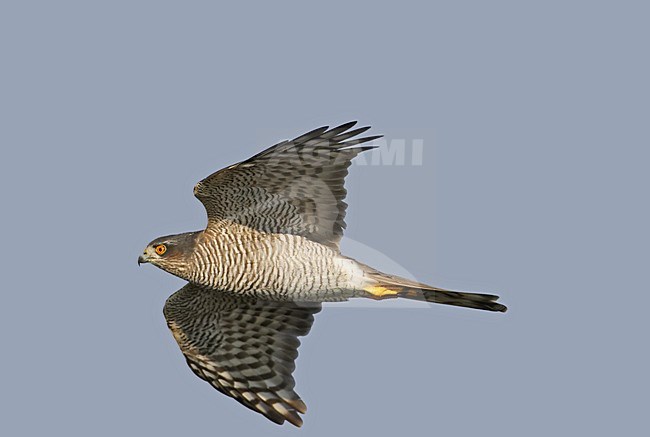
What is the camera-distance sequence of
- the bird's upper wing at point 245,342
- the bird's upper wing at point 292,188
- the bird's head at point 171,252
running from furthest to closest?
the bird's upper wing at point 245,342 < the bird's head at point 171,252 < the bird's upper wing at point 292,188

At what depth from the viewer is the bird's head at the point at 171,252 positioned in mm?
13445

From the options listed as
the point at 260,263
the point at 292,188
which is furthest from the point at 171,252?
the point at 292,188

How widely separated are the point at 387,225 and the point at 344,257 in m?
0.59

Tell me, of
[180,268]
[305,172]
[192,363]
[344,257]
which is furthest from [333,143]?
[192,363]

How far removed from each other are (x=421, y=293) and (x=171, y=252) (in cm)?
276

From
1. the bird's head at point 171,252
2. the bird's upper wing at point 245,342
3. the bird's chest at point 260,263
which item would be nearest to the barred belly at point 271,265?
the bird's chest at point 260,263

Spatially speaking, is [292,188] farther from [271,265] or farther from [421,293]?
[421,293]

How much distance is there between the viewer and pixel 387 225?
13492mm

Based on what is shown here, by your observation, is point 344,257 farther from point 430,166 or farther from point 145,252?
point 145,252

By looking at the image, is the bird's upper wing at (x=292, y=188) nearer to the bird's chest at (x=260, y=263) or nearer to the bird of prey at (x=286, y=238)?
the bird of prey at (x=286, y=238)

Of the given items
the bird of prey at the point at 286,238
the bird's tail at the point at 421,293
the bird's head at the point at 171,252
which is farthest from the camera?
the bird's head at the point at 171,252

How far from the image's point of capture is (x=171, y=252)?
44.2 feet

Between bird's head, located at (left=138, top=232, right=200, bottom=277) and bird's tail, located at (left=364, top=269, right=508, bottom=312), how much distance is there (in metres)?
1.97

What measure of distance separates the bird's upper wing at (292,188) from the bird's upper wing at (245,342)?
124 cm
